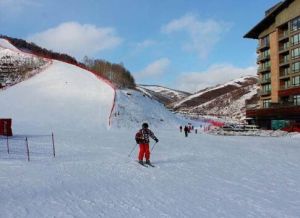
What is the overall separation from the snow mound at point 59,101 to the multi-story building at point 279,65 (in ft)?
81.7

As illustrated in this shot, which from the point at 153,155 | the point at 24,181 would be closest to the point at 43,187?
the point at 24,181

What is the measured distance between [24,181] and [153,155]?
388 inches

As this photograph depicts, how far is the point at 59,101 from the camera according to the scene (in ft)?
180

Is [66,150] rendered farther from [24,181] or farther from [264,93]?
[264,93]

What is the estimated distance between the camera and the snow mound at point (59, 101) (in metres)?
46.1

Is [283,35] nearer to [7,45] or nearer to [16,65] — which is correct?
[16,65]

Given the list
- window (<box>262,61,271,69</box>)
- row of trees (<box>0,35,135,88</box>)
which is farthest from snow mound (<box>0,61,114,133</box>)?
window (<box>262,61,271,69</box>)

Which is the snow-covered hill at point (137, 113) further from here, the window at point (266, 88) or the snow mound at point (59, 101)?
the window at point (266, 88)

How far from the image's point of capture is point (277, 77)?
6297 cm

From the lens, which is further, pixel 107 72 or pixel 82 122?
pixel 107 72


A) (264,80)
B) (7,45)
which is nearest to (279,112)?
(264,80)

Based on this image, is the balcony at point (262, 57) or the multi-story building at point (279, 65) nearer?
the multi-story building at point (279, 65)

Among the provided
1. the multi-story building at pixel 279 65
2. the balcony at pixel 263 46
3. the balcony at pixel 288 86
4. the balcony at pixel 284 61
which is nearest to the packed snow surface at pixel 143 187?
the multi-story building at pixel 279 65

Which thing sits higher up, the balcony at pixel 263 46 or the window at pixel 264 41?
the window at pixel 264 41
